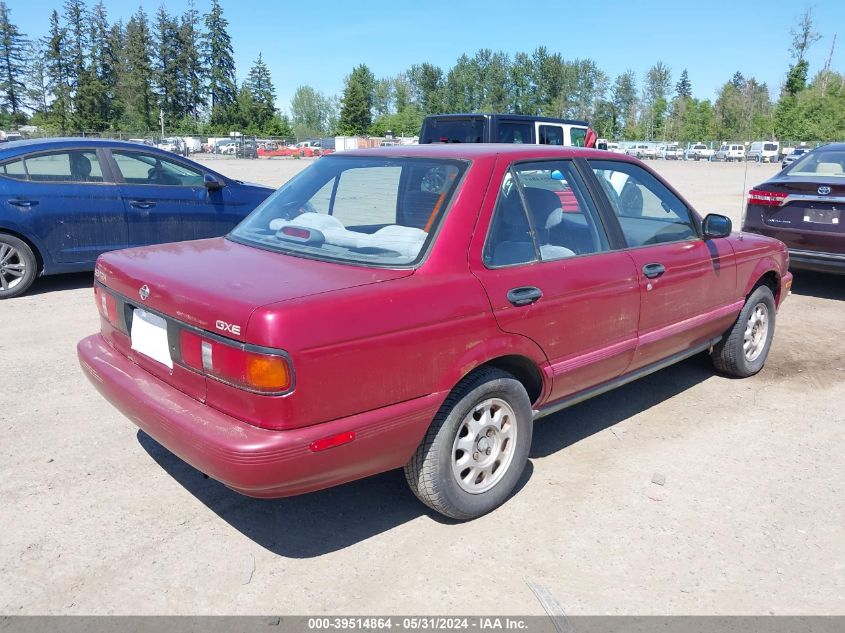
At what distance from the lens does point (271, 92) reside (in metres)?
103

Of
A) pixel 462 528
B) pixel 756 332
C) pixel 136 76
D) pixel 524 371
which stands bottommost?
pixel 462 528

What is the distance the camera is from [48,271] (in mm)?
7340

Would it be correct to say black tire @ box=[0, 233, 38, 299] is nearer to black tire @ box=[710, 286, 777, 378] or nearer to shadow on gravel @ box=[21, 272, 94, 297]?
shadow on gravel @ box=[21, 272, 94, 297]

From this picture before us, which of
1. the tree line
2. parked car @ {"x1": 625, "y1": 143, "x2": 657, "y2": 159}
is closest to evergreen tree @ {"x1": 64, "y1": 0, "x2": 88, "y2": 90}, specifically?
the tree line

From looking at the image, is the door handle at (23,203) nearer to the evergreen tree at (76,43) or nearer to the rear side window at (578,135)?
the rear side window at (578,135)

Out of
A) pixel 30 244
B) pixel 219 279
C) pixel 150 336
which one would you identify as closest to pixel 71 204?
pixel 30 244

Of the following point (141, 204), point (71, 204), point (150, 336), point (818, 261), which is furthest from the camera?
point (141, 204)

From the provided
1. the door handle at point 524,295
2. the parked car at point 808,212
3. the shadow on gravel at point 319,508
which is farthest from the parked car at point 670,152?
the door handle at point 524,295

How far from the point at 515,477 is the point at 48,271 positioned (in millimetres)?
5905

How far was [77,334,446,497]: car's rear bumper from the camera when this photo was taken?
2.59m

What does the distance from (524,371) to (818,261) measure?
217 inches

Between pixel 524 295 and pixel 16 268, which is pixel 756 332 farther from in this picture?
pixel 16 268

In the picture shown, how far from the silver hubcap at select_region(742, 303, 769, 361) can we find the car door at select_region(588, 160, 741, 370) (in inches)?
19.4

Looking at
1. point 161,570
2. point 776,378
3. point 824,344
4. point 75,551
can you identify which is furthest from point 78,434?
point 824,344
